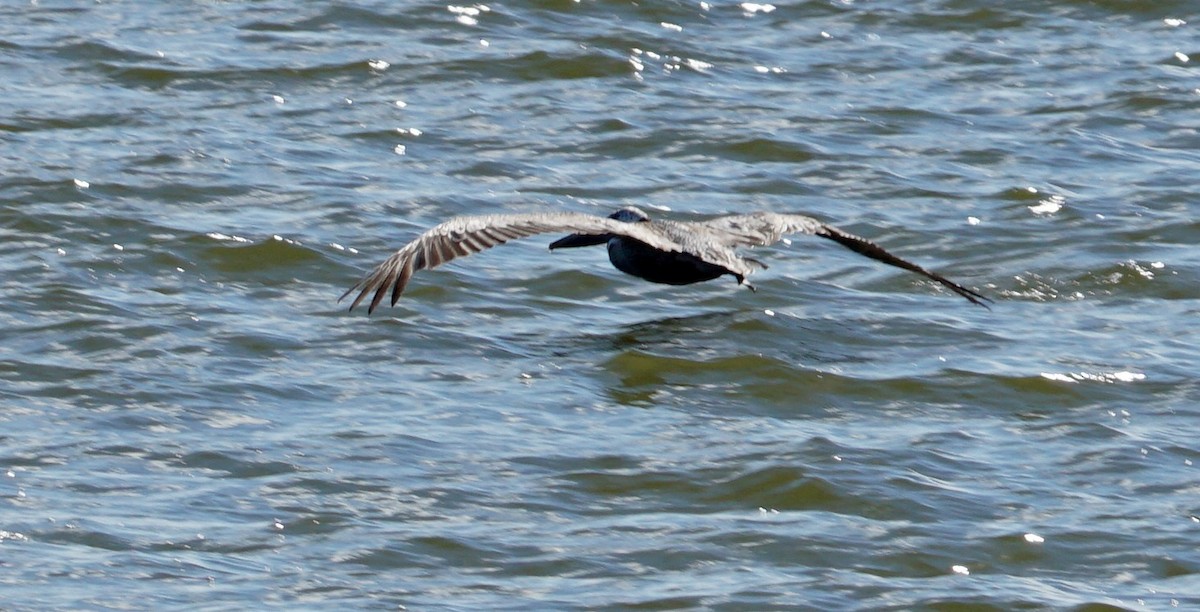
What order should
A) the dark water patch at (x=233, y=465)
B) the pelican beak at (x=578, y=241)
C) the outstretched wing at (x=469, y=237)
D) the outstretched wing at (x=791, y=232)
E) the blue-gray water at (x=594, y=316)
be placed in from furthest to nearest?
the pelican beak at (x=578, y=241)
the outstretched wing at (x=791, y=232)
the outstretched wing at (x=469, y=237)
the dark water patch at (x=233, y=465)
the blue-gray water at (x=594, y=316)

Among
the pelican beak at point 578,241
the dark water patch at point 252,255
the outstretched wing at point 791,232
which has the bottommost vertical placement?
the dark water patch at point 252,255

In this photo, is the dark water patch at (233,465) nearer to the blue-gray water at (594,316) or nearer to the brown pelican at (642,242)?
the blue-gray water at (594,316)

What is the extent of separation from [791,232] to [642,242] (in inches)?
30.5

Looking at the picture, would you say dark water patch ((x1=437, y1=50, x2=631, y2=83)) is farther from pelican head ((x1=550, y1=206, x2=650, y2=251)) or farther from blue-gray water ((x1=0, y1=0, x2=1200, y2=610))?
pelican head ((x1=550, y1=206, x2=650, y2=251))

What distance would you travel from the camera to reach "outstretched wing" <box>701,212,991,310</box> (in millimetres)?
9023

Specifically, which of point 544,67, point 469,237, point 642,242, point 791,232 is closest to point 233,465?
point 469,237

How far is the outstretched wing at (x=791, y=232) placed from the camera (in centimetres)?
902

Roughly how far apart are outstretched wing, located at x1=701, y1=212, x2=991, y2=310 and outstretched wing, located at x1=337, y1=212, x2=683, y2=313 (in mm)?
483

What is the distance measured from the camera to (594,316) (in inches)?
373

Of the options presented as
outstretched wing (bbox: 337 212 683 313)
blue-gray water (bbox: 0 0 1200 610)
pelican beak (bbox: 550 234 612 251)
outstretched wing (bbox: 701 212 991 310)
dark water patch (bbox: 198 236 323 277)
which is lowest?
dark water patch (bbox: 198 236 323 277)

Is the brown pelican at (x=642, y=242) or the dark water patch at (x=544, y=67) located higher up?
the brown pelican at (x=642, y=242)

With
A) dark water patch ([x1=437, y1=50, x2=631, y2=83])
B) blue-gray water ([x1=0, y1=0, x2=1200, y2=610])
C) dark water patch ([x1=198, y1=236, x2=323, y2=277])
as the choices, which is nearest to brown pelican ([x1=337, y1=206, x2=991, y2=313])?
blue-gray water ([x1=0, y1=0, x2=1200, y2=610])

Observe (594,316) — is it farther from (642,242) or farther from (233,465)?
(233,465)

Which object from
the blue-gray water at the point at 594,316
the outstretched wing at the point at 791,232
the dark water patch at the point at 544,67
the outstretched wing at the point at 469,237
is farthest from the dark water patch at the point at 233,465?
the dark water patch at the point at 544,67
